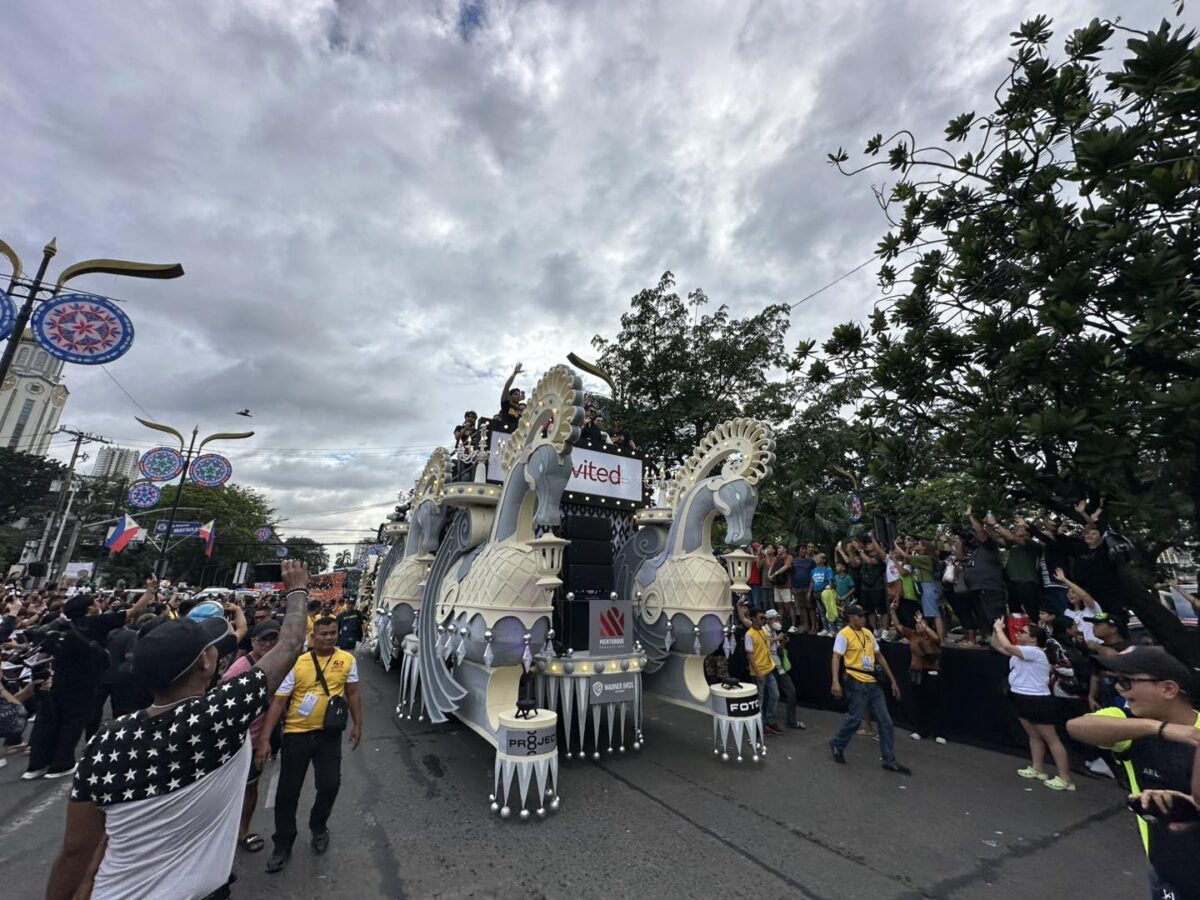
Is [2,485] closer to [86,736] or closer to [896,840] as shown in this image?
[86,736]

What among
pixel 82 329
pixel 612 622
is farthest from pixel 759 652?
→ pixel 82 329

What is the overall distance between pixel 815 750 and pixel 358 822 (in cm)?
503

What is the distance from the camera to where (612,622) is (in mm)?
5918

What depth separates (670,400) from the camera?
15.5 metres

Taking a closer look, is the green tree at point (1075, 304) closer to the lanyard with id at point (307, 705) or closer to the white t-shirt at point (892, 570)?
the white t-shirt at point (892, 570)

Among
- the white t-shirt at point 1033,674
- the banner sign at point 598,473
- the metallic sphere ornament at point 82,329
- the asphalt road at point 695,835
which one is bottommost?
the asphalt road at point 695,835

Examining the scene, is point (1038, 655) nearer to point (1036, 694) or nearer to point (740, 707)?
point (1036, 694)

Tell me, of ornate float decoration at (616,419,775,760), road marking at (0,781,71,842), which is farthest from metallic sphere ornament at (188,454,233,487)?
ornate float decoration at (616,419,775,760)

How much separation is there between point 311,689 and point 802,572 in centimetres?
842

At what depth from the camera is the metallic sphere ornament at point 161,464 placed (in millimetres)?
14297

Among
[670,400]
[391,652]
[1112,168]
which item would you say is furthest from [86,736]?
[670,400]

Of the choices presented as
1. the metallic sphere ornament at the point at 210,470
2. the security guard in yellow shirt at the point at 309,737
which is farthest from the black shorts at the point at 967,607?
the metallic sphere ornament at the point at 210,470

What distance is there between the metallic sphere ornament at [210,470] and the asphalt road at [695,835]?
1178 centimetres

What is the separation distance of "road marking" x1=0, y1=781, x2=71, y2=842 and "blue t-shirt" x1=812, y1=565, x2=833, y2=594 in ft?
32.4
